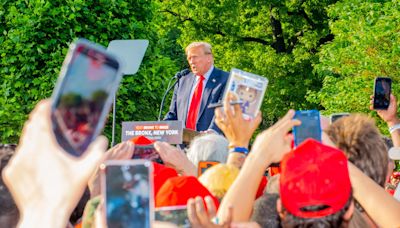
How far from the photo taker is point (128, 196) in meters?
2.00

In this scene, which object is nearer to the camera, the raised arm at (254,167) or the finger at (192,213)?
the finger at (192,213)

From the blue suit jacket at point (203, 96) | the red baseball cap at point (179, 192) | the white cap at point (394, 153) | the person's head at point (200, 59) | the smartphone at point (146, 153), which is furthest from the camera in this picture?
the person's head at point (200, 59)

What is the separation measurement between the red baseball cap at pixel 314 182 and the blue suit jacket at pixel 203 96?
443 centimetres

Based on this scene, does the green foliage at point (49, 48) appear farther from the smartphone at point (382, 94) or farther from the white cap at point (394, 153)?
the white cap at point (394, 153)

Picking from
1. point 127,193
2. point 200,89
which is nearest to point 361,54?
point 200,89

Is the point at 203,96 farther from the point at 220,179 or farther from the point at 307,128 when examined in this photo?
the point at 307,128

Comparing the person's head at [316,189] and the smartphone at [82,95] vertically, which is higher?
the smartphone at [82,95]

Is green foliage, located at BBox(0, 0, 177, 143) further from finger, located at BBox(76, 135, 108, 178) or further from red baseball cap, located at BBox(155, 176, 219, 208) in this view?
finger, located at BBox(76, 135, 108, 178)

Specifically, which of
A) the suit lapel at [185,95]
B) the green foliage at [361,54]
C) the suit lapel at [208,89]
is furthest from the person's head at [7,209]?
the green foliage at [361,54]

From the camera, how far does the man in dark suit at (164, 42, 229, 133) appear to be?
7305 mm

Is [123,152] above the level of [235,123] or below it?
below

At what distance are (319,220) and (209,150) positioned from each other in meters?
1.53

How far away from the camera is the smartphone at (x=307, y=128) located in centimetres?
280

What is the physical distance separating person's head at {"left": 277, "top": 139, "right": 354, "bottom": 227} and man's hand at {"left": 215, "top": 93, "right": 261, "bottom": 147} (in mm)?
493
